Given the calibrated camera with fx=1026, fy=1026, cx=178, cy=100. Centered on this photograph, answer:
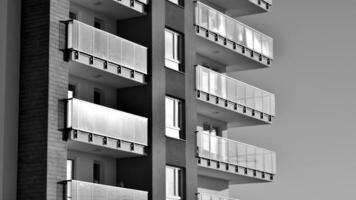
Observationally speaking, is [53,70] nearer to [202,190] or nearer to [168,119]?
[168,119]

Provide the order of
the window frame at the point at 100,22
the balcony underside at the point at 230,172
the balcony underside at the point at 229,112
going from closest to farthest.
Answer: the window frame at the point at 100,22, the balcony underside at the point at 230,172, the balcony underside at the point at 229,112

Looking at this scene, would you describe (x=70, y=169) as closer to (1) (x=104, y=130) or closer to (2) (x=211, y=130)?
(1) (x=104, y=130)

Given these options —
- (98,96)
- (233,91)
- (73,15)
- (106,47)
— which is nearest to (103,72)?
(106,47)

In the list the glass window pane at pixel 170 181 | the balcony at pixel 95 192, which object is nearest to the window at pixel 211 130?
the glass window pane at pixel 170 181

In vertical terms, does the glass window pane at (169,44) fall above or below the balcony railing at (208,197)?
above

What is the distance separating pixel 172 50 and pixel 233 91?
608 centimetres

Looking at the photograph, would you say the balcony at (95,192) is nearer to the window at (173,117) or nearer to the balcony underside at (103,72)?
the balcony underside at (103,72)

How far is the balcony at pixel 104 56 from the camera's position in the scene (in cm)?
4147

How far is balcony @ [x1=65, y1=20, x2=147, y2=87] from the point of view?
4147cm

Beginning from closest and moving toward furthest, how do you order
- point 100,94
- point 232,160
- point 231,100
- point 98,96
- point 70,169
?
1. point 70,169
2. point 98,96
3. point 100,94
4. point 232,160
5. point 231,100

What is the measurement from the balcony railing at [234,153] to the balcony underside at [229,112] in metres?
1.47

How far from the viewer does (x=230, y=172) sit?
5303 cm

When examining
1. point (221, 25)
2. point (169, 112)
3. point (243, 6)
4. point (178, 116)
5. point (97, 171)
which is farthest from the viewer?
point (243, 6)

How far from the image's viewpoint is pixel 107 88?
46500 millimetres
